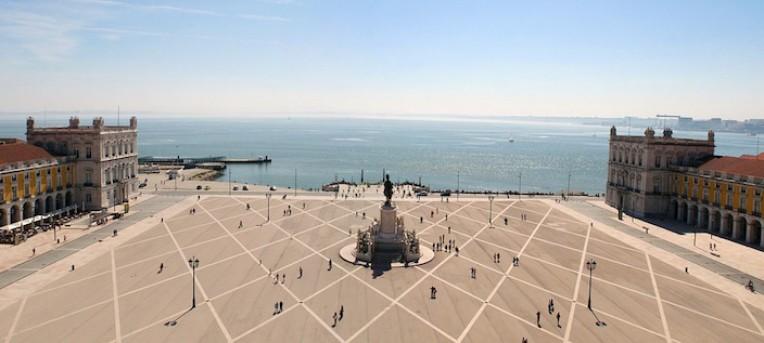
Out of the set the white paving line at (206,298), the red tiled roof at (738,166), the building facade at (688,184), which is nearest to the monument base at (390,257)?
the white paving line at (206,298)

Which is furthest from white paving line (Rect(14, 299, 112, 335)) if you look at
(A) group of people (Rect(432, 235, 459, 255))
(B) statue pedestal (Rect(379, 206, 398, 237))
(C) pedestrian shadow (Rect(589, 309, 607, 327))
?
(C) pedestrian shadow (Rect(589, 309, 607, 327))

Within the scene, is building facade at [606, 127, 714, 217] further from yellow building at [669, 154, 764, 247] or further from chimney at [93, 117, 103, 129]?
chimney at [93, 117, 103, 129]

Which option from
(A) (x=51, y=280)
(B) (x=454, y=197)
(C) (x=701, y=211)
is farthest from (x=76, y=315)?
(C) (x=701, y=211)

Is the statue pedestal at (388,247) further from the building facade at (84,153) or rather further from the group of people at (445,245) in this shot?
the building facade at (84,153)

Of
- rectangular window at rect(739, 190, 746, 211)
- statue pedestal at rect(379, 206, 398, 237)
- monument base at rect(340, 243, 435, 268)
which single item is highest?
rectangular window at rect(739, 190, 746, 211)

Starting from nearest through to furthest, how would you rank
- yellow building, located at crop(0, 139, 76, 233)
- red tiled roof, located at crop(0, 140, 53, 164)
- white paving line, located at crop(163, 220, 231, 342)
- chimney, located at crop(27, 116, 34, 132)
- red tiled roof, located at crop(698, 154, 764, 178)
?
white paving line, located at crop(163, 220, 231, 342) < yellow building, located at crop(0, 139, 76, 233) < red tiled roof, located at crop(698, 154, 764, 178) < red tiled roof, located at crop(0, 140, 53, 164) < chimney, located at crop(27, 116, 34, 132)

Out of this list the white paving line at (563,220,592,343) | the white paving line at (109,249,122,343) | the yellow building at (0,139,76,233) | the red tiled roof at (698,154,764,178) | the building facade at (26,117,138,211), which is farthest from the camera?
the building facade at (26,117,138,211)
